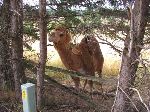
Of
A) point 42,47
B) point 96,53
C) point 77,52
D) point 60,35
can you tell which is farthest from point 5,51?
point 96,53

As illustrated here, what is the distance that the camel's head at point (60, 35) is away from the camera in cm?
884

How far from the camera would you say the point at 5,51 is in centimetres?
897

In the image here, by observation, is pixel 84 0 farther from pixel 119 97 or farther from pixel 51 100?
pixel 119 97

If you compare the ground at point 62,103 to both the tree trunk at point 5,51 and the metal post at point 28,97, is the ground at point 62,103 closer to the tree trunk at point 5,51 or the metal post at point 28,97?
the tree trunk at point 5,51

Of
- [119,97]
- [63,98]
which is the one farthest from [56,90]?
[119,97]

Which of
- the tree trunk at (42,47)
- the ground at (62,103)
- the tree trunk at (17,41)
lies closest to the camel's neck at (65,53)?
the ground at (62,103)

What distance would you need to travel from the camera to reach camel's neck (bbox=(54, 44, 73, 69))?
9320 mm

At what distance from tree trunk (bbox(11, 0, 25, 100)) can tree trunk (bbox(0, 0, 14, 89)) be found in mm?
193

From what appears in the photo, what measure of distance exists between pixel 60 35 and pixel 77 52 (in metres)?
0.84

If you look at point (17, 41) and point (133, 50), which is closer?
point (133, 50)

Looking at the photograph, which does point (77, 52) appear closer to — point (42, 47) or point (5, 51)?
point (5, 51)

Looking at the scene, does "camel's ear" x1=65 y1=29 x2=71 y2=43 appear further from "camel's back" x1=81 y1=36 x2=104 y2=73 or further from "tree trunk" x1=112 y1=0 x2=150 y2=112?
"tree trunk" x1=112 y1=0 x2=150 y2=112

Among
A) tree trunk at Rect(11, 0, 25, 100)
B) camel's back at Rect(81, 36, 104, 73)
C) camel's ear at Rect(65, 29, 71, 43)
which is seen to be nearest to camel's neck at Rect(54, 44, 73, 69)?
camel's ear at Rect(65, 29, 71, 43)

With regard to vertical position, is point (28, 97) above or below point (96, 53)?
below
